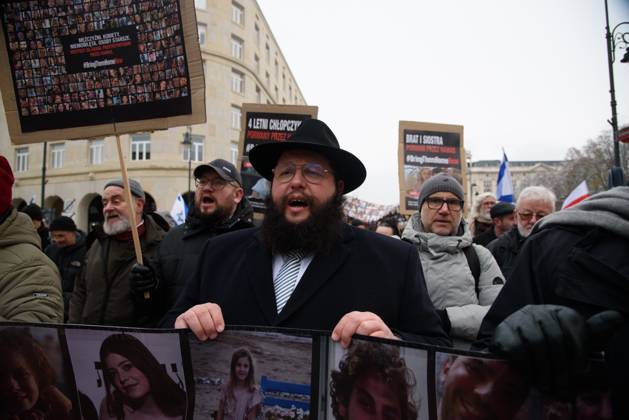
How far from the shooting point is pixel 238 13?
3488 cm

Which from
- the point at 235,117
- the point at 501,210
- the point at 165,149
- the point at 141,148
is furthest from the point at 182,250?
the point at 235,117

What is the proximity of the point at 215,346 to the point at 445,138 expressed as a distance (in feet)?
21.0

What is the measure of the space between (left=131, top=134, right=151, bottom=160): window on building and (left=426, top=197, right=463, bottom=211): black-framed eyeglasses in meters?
29.1

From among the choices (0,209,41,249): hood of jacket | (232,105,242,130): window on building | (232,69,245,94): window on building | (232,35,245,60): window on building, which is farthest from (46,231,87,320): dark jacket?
(232,35,245,60): window on building

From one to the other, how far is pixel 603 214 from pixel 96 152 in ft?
109

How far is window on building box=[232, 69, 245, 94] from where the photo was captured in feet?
108

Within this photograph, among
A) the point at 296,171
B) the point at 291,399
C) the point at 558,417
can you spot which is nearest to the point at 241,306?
the point at 291,399

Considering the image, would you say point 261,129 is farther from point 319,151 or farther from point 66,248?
point 319,151

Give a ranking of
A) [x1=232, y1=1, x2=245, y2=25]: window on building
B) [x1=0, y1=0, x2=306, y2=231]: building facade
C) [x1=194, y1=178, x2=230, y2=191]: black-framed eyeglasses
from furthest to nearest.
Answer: [x1=232, y1=1, x2=245, y2=25]: window on building < [x1=0, y1=0, x2=306, y2=231]: building facade < [x1=194, y1=178, x2=230, y2=191]: black-framed eyeglasses

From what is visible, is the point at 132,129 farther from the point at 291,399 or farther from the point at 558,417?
the point at 558,417

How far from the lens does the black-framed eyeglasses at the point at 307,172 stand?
238 cm

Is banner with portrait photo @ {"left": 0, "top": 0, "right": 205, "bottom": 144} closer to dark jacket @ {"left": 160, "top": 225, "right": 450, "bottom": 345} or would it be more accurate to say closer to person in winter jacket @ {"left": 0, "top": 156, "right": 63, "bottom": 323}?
person in winter jacket @ {"left": 0, "top": 156, "right": 63, "bottom": 323}

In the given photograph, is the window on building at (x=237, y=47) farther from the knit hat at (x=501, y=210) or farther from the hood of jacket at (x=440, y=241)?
the hood of jacket at (x=440, y=241)

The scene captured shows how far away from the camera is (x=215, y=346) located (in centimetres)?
158
